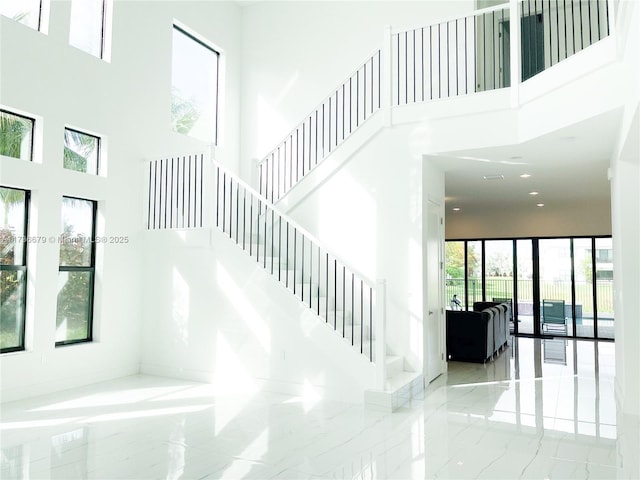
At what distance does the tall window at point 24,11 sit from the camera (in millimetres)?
5393

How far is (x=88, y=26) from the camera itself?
6363 millimetres

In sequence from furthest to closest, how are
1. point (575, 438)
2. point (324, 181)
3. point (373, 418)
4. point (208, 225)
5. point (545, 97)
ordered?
1. point (324, 181)
2. point (208, 225)
3. point (545, 97)
4. point (373, 418)
5. point (575, 438)

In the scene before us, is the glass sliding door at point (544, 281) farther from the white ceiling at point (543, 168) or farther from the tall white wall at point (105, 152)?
the tall white wall at point (105, 152)

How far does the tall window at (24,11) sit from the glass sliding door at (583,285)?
10916 mm

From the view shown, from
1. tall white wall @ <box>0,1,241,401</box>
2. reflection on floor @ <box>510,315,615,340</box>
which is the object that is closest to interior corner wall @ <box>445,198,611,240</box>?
reflection on floor @ <box>510,315,615,340</box>

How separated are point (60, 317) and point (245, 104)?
496 cm

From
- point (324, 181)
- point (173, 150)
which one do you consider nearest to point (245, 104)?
point (173, 150)

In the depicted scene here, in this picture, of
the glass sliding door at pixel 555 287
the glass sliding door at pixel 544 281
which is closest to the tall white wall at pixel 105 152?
the glass sliding door at pixel 544 281

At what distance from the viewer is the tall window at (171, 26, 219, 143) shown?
25.8 ft

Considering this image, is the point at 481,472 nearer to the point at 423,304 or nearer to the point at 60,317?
the point at 423,304

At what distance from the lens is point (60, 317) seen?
5.95 m

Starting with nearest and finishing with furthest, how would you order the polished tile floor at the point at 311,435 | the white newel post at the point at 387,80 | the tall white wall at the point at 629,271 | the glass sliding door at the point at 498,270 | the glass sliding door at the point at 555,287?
the polished tile floor at the point at 311,435 < the tall white wall at the point at 629,271 < the white newel post at the point at 387,80 < the glass sliding door at the point at 555,287 < the glass sliding door at the point at 498,270

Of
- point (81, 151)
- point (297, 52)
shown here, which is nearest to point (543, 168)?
point (297, 52)

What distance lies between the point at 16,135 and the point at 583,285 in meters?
11.1
